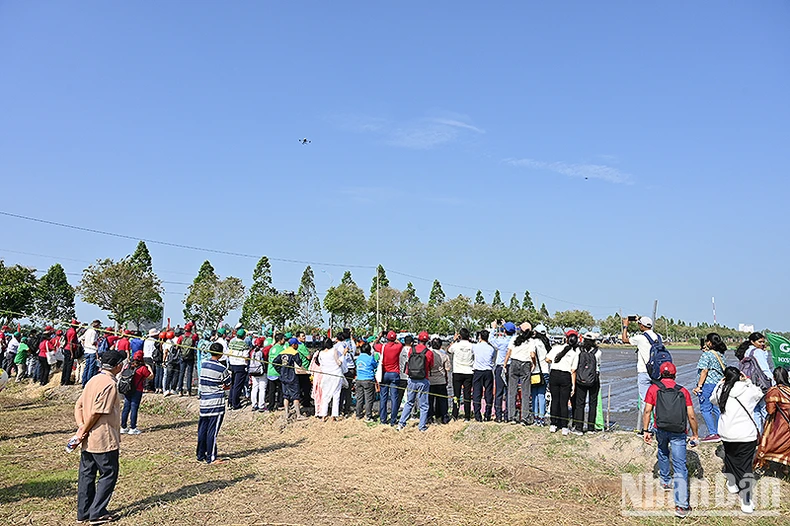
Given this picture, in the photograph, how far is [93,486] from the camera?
761 centimetres

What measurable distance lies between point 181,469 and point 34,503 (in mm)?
2361

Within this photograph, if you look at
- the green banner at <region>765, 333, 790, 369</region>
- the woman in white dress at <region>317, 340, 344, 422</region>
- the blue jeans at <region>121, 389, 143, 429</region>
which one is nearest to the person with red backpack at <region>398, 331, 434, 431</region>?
the woman in white dress at <region>317, 340, 344, 422</region>

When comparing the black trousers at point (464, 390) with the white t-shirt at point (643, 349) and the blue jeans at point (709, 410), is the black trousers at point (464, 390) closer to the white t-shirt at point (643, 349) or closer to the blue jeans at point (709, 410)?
the white t-shirt at point (643, 349)

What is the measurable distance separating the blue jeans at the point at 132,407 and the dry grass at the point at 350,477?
0.44 meters

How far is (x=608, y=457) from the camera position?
33.0ft

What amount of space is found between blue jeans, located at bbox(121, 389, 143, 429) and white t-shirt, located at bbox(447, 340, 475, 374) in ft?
22.8

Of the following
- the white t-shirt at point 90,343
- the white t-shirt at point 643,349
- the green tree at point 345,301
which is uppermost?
the green tree at point 345,301

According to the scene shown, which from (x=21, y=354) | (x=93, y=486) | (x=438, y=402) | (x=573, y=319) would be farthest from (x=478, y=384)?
(x=573, y=319)

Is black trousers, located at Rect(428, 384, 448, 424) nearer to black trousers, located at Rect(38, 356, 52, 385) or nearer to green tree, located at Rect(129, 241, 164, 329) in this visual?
black trousers, located at Rect(38, 356, 52, 385)

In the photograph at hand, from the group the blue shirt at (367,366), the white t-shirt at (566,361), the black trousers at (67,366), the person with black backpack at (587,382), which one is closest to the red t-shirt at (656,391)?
the person with black backpack at (587,382)

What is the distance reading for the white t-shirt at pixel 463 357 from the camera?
41.7 feet

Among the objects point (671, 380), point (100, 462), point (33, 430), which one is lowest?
point (33, 430)

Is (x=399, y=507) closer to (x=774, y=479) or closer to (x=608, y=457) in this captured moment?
(x=608, y=457)

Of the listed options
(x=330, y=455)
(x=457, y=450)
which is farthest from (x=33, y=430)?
(x=457, y=450)
